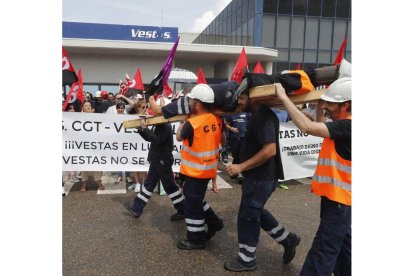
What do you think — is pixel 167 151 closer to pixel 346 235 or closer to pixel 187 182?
pixel 187 182

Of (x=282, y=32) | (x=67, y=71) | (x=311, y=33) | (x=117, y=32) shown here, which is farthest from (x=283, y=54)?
(x=67, y=71)

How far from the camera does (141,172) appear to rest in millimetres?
7008

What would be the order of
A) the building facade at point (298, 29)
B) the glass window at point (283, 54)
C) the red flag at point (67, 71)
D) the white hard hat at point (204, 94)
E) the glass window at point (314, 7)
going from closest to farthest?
the white hard hat at point (204, 94), the red flag at point (67, 71), the building facade at point (298, 29), the glass window at point (314, 7), the glass window at point (283, 54)

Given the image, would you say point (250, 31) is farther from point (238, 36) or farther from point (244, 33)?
point (238, 36)

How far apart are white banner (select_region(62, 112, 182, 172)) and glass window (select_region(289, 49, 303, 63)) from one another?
19494mm

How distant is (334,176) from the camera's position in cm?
268

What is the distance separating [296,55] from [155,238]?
73.1 ft

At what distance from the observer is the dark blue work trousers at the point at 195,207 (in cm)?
405

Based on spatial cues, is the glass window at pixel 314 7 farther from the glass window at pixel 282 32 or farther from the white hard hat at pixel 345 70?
the white hard hat at pixel 345 70

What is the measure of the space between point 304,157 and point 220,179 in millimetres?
1911

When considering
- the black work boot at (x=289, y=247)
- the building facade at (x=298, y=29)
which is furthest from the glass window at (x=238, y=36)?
the black work boot at (x=289, y=247)

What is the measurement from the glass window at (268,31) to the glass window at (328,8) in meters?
3.75

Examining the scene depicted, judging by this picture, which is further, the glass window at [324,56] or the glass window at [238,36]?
the glass window at [238,36]

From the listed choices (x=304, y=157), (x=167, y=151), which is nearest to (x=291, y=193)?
(x=304, y=157)
